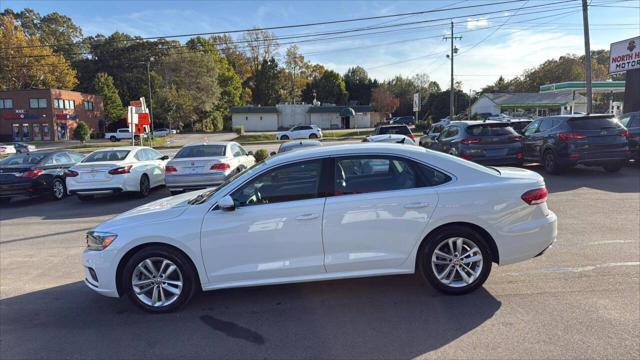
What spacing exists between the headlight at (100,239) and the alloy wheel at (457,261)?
3.25 metres

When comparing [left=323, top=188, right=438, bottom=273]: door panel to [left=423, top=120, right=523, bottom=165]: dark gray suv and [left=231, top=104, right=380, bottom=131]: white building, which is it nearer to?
[left=423, top=120, right=523, bottom=165]: dark gray suv

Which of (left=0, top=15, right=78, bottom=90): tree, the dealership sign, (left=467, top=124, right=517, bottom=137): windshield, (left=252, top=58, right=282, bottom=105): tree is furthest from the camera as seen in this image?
(left=252, top=58, right=282, bottom=105): tree

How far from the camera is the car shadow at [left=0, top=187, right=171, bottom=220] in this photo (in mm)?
10969

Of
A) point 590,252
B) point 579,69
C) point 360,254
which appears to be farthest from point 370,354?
point 579,69

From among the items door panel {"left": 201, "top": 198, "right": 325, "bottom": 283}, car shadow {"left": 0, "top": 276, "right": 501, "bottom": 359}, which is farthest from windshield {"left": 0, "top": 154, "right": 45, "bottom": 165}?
door panel {"left": 201, "top": 198, "right": 325, "bottom": 283}

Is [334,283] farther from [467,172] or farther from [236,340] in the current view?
[467,172]

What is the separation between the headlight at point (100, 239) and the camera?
446 centimetres

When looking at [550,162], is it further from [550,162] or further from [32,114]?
[32,114]

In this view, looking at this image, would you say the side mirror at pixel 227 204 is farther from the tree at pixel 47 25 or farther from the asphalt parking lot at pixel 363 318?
the tree at pixel 47 25

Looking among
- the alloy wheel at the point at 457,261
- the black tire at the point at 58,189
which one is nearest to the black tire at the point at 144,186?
the black tire at the point at 58,189

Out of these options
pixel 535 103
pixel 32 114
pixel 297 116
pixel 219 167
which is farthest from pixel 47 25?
pixel 219 167

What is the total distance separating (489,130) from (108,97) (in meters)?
79.4

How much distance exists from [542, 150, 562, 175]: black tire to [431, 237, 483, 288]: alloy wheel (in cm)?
944

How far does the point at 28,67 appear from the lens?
245 ft
